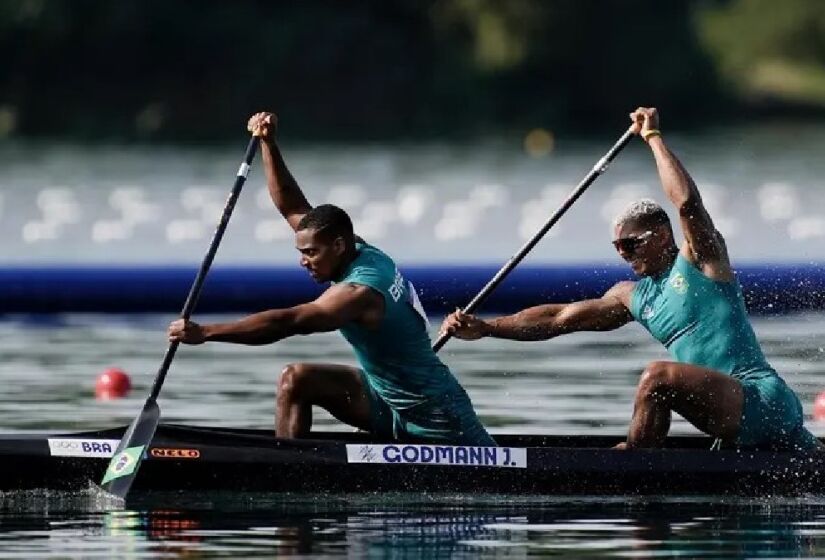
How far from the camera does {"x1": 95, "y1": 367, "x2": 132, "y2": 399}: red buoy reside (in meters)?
19.2

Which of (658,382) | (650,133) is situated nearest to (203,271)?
(650,133)

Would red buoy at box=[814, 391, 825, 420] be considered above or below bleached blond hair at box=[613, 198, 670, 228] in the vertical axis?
above

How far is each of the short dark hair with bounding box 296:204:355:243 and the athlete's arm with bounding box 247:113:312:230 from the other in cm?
163

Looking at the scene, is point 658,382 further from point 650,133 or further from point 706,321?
point 650,133

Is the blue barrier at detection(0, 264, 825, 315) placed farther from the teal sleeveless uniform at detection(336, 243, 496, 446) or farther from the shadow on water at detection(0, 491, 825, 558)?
the shadow on water at detection(0, 491, 825, 558)

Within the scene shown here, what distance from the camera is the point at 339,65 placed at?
212ft

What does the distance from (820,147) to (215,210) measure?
1208 inches

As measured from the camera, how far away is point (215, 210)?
42.7 m

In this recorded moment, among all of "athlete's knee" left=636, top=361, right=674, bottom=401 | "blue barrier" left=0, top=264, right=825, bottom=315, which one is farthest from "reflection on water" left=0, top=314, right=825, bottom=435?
"athlete's knee" left=636, top=361, right=674, bottom=401

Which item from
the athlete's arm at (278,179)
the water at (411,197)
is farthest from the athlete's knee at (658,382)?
the water at (411,197)

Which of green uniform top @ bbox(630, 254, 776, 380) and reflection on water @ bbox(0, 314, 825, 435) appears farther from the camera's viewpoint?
reflection on water @ bbox(0, 314, 825, 435)

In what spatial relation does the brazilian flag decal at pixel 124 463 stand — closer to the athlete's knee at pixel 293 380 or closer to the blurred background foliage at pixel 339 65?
the athlete's knee at pixel 293 380

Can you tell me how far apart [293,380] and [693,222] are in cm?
225

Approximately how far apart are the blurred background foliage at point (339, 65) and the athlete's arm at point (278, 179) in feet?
164
